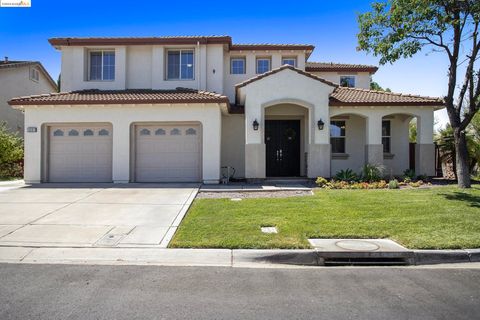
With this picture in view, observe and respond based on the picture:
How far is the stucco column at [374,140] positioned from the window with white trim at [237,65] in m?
7.04

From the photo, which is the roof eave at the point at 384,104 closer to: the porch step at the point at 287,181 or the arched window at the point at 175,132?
the porch step at the point at 287,181

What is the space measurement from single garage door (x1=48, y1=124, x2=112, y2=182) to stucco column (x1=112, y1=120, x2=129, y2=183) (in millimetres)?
399

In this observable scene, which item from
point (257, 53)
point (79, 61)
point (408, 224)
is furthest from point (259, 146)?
point (79, 61)

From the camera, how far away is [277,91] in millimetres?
15016

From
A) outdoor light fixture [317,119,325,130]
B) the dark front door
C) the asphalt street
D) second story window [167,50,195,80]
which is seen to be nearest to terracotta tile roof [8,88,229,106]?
second story window [167,50,195,80]

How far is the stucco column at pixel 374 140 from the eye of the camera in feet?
51.8

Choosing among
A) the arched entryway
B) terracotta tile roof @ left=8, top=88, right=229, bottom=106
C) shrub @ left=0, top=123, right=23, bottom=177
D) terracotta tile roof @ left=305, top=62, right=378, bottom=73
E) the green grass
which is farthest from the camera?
terracotta tile roof @ left=305, top=62, right=378, bottom=73

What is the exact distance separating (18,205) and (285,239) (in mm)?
7739

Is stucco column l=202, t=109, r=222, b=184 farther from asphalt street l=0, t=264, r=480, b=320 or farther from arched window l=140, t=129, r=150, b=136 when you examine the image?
asphalt street l=0, t=264, r=480, b=320

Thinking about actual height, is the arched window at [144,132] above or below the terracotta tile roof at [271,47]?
below

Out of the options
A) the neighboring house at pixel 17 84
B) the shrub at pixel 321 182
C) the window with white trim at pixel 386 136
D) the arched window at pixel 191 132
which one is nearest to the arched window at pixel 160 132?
the arched window at pixel 191 132

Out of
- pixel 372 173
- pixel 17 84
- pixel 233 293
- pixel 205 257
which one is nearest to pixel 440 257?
pixel 233 293

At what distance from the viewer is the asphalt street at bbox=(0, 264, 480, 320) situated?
3.94 meters

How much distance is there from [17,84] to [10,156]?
795cm
